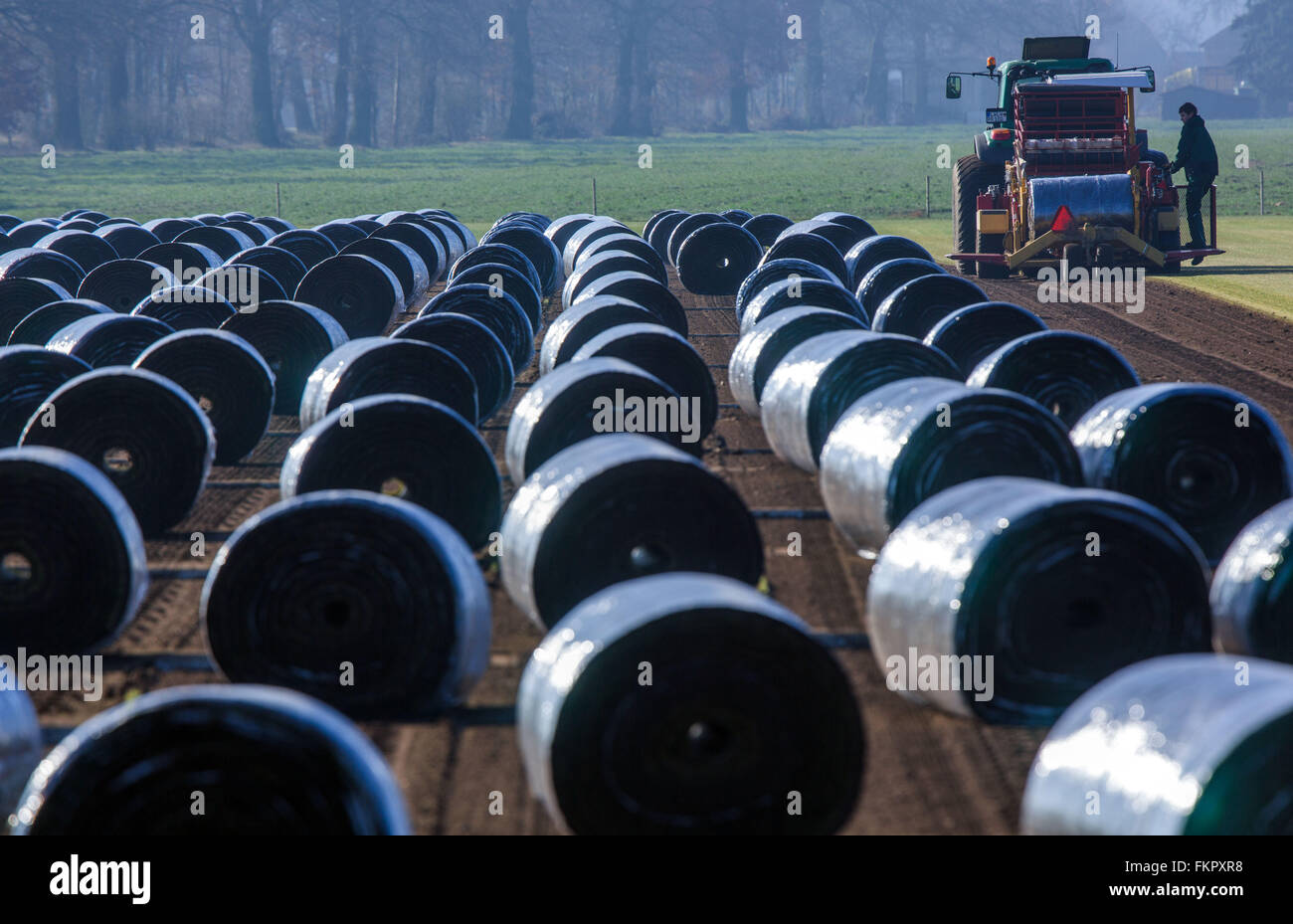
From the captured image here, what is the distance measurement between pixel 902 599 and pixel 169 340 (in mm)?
10290

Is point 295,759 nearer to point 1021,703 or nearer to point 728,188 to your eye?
point 1021,703

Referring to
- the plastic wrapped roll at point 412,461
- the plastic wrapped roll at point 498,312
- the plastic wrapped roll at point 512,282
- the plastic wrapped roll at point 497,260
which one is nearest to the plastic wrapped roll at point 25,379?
the plastic wrapped roll at point 412,461

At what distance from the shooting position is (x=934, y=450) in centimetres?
1189

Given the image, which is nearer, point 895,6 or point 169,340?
point 169,340

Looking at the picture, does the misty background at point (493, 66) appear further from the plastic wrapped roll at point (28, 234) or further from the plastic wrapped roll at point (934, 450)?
the plastic wrapped roll at point (934, 450)

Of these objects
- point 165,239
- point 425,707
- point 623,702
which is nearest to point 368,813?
point 623,702

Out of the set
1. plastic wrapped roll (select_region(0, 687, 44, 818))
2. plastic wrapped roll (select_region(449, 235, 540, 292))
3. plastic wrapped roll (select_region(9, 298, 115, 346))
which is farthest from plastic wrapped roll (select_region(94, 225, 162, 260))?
plastic wrapped roll (select_region(0, 687, 44, 818))

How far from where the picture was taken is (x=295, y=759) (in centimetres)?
641

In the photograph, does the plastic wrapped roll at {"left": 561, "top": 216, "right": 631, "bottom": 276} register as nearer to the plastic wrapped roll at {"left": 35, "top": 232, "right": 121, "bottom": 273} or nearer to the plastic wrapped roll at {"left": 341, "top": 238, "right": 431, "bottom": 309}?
the plastic wrapped roll at {"left": 341, "top": 238, "right": 431, "bottom": 309}

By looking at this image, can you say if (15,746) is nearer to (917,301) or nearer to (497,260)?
(917,301)

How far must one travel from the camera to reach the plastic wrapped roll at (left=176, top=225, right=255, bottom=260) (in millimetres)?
32156

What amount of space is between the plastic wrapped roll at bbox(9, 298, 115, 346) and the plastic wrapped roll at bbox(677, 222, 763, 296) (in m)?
13.5

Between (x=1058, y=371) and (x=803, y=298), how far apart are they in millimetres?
6660

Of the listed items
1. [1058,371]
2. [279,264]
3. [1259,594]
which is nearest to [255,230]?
[279,264]
